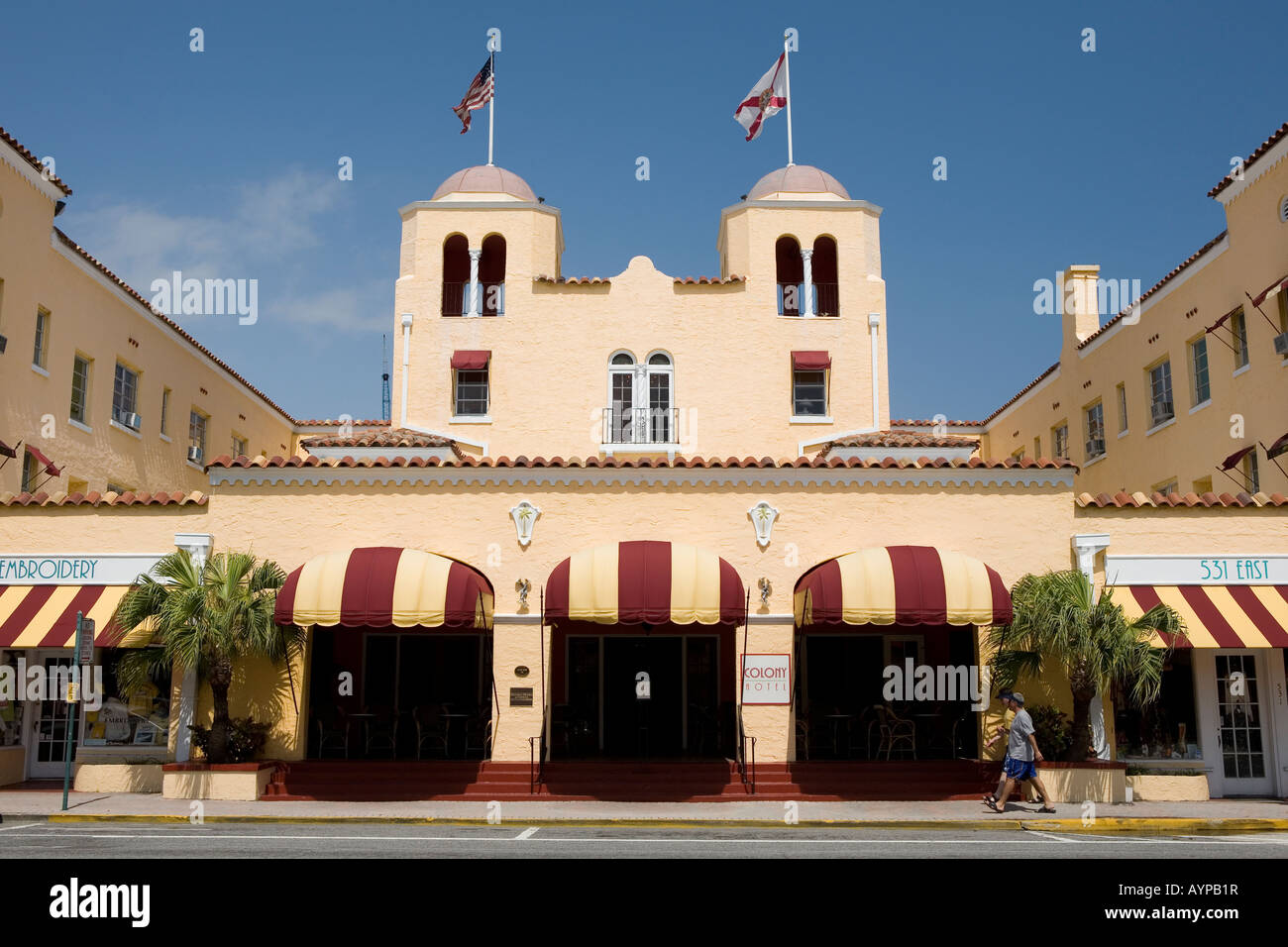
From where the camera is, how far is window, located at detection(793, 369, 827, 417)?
29.9 m

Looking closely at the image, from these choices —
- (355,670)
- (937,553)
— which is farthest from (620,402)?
(937,553)

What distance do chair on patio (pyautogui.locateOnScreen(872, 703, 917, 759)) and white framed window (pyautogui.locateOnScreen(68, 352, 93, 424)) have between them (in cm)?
1930

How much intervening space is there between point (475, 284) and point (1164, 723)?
2090cm

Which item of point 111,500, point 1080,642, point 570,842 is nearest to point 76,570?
point 111,500

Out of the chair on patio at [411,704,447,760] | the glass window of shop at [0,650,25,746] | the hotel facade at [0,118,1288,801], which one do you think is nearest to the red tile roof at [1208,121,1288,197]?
the hotel facade at [0,118,1288,801]

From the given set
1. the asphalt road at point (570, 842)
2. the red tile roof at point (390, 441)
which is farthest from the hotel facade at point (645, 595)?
the red tile roof at point (390, 441)

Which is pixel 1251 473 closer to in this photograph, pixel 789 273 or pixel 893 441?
pixel 893 441

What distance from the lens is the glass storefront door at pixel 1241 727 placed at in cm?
1859

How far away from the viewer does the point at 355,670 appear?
69.9 ft

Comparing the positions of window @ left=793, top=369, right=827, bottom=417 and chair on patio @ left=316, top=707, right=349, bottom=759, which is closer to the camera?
chair on patio @ left=316, top=707, right=349, bottom=759

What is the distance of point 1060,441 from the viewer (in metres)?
33.8

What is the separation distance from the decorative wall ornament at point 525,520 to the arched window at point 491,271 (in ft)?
44.1

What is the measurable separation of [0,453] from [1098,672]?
68.6 feet

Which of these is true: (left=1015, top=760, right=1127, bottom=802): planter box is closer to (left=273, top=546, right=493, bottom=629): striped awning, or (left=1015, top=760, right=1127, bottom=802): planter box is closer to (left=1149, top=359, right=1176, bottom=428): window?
(left=273, top=546, right=493, bottom=629): striped awning
